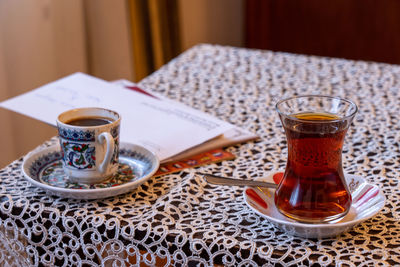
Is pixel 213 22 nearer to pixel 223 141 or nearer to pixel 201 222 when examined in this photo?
pixel 223 141

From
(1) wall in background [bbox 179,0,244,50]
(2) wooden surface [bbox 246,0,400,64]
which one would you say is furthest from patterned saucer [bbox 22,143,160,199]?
(2) wooden surface [bbox 246,0,400,64]

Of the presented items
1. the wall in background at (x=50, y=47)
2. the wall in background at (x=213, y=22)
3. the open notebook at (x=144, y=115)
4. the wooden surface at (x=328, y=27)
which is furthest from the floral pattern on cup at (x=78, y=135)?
the wooden surface at (x=328, y=27)

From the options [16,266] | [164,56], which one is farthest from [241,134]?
[164,56]

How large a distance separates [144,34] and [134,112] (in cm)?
147

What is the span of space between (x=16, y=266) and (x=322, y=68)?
878mm

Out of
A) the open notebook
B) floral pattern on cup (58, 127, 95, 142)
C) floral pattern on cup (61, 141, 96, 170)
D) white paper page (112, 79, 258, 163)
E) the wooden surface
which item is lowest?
the wooden surface

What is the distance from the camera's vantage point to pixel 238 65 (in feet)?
4.58

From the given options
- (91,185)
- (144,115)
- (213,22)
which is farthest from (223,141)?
(213,22)

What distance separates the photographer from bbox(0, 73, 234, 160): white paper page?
0.93 m

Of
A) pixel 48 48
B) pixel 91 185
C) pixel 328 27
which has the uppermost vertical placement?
pixel 91 185

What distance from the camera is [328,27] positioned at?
2.78 metres

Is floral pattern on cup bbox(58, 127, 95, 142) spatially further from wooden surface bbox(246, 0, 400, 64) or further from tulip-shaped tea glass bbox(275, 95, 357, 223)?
wooden surface bbox(246, 0, 400, 64)

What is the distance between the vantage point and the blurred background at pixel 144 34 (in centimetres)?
192

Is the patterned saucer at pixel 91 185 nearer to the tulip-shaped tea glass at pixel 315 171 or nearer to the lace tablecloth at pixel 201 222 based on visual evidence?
the lace tablecloth at pixel 201 222
